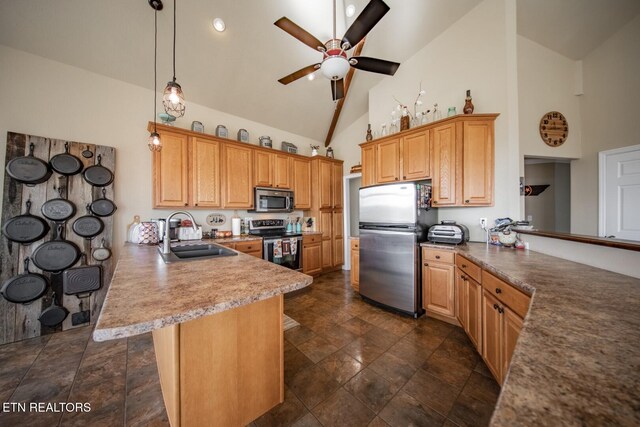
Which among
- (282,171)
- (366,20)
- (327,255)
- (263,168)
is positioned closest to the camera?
(366,20)

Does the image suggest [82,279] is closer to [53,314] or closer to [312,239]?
[53,314]

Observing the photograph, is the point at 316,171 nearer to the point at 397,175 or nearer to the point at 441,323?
the point at 397,175

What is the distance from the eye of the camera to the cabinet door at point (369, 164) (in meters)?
3.54

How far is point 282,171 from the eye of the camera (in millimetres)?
4066

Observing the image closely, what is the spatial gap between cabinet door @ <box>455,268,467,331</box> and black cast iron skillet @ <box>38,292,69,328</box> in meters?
4.32

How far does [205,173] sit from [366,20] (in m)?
2.72

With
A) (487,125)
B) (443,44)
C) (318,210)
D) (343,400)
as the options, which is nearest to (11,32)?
(318,210)

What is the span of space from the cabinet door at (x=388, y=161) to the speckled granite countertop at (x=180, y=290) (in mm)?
2477

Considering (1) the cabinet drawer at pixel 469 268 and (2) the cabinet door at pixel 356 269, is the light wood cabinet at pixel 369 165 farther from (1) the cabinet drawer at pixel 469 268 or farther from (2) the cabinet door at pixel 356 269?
(1) the cabinet drawer at pixel 469 268

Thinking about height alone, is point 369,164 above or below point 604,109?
below

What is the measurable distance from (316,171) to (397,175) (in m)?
1.82

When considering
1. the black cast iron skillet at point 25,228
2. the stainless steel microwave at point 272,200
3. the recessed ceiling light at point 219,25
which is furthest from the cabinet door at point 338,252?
the black cast iron skillet at point 25,228

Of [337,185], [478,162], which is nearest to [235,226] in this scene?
[337,185]

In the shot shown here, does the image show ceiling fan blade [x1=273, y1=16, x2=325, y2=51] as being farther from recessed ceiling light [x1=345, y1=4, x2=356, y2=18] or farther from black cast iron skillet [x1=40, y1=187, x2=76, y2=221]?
black cast iron skillet [x1=40, y1=187, x2=76, y2=221]
